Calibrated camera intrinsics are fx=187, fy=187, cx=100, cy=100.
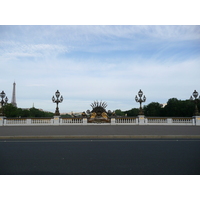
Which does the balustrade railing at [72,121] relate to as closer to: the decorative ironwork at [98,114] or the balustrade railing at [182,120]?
→ the decorative ironwork at [98,114]

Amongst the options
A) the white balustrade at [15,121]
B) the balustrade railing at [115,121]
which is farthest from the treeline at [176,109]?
the white balustrade at [15,121]

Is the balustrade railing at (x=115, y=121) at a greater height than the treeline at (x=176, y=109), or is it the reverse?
the treeline at (x=176, y=109)

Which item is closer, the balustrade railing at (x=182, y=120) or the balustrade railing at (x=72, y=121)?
the balustrade railing at (x=182, y=120)

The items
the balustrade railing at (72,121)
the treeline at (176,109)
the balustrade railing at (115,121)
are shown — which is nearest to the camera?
the balustrade railing at (115,121)

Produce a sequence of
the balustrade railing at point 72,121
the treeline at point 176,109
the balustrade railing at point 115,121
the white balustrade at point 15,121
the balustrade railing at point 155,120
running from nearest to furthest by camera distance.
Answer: the balustrade railing at point 115,121
the balustrade railing at point 155,120
the white balustrade at point 15,121
the balustrade railing at point 72,121
the treeline at point 176,109

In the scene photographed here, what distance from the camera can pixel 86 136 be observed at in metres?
12.5

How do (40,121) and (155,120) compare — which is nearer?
(155,120)

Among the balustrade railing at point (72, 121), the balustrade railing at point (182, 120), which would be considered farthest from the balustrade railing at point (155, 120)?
the balustrade railing at point (72, 121)

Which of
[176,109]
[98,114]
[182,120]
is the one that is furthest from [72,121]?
[176,109]

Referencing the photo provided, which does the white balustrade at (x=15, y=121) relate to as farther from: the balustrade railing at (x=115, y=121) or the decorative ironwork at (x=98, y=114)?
the decorative ironwork at (x=98, y=114)

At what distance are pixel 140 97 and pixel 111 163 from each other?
2167 cm

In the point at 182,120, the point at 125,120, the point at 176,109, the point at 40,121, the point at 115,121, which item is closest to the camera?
the point at 182,120

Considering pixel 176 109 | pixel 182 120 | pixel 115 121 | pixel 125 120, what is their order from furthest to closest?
pixel 176 109
pixel 115 121
pixel 125 120
pixel 182 120

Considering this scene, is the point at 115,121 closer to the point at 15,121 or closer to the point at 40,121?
the point at 40,121
